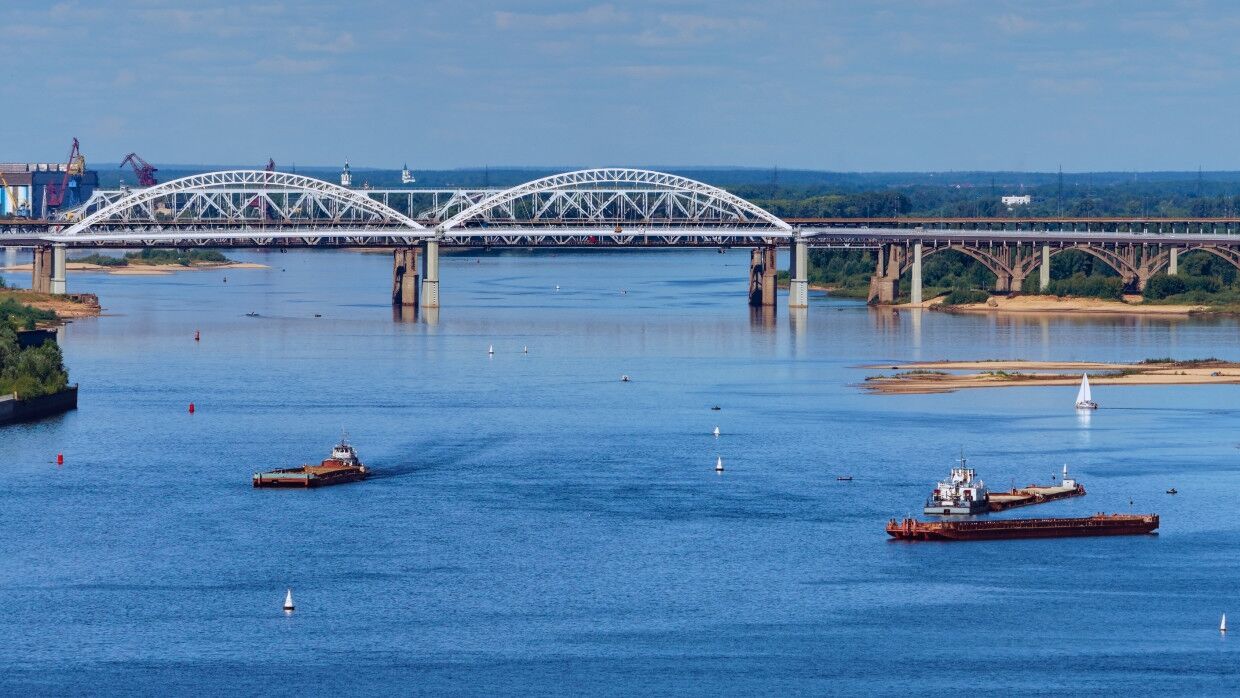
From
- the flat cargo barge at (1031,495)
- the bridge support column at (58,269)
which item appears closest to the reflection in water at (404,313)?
the bridge support column at (58,269)

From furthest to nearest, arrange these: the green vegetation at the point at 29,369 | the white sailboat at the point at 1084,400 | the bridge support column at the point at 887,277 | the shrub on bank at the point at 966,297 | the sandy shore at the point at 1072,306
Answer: the bridge support column at the point at 887,277 < the shrub on bank at the point at 966,297 < the sandy shore at the point at 1072,306 < the white sailboat at the point at 1084,400 < the green vegetation at the point at 29,369

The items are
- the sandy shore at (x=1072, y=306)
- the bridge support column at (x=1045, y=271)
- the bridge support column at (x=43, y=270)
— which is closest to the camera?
the sandy shore at (x=1072, y=306)

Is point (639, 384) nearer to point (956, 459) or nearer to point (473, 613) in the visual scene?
point (956, 459)

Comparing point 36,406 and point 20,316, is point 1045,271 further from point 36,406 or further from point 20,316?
point 36,406

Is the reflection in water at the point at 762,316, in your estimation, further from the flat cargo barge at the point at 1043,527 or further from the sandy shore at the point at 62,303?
the flat cargo barge at the point at 1043,527

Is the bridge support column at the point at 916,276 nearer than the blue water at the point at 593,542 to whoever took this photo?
No

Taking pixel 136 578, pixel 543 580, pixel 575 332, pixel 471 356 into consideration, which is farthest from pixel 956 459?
pixel 575 332
